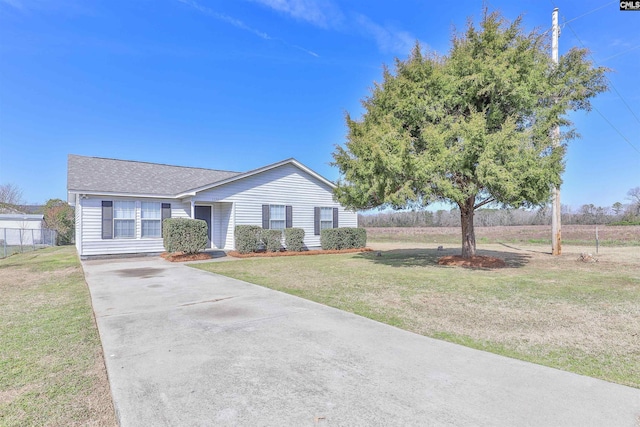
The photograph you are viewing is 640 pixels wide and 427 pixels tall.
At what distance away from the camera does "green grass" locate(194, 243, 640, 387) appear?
3600 mm

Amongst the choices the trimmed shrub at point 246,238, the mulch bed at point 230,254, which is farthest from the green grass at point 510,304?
the trimmed shrub at point 246,238

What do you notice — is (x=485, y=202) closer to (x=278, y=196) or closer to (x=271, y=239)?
(x=271, y=239)

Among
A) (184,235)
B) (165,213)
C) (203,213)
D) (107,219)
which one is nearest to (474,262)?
(184,235)

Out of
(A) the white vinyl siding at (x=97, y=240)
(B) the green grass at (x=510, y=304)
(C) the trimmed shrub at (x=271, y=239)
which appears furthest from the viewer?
(C) the trimmed shrub at (x=271, y=239)

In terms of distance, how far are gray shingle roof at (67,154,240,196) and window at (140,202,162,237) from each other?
0.64 m

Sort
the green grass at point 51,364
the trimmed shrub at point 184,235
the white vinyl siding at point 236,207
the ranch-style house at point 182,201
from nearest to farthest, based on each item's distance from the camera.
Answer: the green grass at point 51,364 → the trimmed shrub at point 184,235 → the white vinyl siding at point 236,207 → the ranch-style house at point 182,201

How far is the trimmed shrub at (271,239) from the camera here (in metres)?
15.4

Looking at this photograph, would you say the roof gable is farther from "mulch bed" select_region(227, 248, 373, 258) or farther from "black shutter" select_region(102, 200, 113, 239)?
"mulch bed" select_region(227, 248, 373, 258)

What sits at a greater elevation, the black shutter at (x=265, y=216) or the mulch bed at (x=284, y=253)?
the black shutter at (x=265, y=216)

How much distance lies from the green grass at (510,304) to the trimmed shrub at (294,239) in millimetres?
5806

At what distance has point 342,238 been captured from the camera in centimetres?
1742

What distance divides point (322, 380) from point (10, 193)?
6290cm

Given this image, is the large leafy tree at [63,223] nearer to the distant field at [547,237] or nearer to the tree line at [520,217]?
the distant field at [547,237]

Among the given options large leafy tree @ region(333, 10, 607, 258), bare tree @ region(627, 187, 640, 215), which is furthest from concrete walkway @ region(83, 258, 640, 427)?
bare tree @ region(627, 187, 640, 215)
